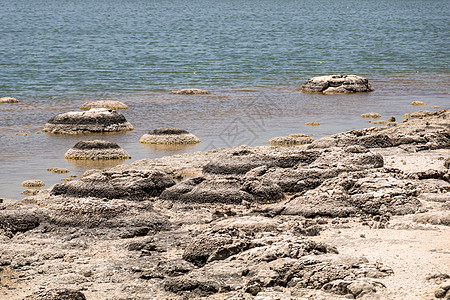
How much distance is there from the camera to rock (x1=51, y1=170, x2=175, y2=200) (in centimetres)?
1119

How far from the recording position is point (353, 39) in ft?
220

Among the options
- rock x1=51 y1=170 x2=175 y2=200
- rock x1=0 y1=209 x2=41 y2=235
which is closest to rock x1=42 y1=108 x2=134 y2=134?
rock x1=51 y1=170 x2=175 y2=200

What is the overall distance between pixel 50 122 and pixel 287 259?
1445 centimetres

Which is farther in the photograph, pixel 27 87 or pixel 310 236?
pixel 27 87

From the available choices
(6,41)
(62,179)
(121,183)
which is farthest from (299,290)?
(6,41)

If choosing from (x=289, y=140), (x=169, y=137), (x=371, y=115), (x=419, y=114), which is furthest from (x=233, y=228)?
(x=371, y=115)

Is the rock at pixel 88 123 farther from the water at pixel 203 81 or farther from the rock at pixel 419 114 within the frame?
the rock at pixel 419 114

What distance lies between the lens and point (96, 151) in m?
16.0

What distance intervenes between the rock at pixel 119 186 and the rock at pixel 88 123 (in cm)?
884

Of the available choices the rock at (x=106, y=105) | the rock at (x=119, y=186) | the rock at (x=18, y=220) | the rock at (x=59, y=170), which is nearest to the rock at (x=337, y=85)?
the rock at (x=106, y=105)

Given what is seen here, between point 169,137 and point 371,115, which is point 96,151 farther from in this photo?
point 371,115

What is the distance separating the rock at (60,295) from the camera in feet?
23.1

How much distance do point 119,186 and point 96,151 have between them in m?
4.85

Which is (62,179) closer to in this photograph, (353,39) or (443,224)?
(443,224)
